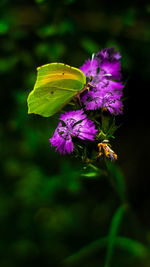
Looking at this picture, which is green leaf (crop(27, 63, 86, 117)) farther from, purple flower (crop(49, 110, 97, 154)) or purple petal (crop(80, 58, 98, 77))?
purple petal (crop(80, 58, 98, 77))

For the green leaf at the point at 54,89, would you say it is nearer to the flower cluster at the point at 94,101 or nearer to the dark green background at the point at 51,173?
the flower cluster at the point at 94,101

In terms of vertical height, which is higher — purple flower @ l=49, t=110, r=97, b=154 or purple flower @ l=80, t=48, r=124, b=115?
purple flower @ l=80, t=48, r=124, b=115

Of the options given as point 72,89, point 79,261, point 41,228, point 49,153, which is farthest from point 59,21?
point 79,261

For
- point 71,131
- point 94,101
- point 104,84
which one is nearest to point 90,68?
point 104,84

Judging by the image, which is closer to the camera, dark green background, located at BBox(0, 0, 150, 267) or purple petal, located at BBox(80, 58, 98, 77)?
purple petal, located at BBox(80, 58, 98, 77)

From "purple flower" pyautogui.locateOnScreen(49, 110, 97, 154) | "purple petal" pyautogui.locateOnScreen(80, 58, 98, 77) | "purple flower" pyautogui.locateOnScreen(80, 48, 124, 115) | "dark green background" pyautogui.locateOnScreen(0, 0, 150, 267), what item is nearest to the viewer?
"purple flower" pyautogui.locateOnScreen(49, 110, 97, 154)

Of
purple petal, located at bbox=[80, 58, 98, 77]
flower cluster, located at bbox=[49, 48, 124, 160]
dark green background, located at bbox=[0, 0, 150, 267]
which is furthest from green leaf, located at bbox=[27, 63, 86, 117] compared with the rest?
dark green background, located at bbox=[0, 0, 150, 267]

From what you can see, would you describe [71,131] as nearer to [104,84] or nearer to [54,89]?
[54,89]

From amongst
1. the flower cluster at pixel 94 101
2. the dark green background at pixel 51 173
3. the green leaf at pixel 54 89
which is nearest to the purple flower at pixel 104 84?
the flower cluster at pixel 94 101
